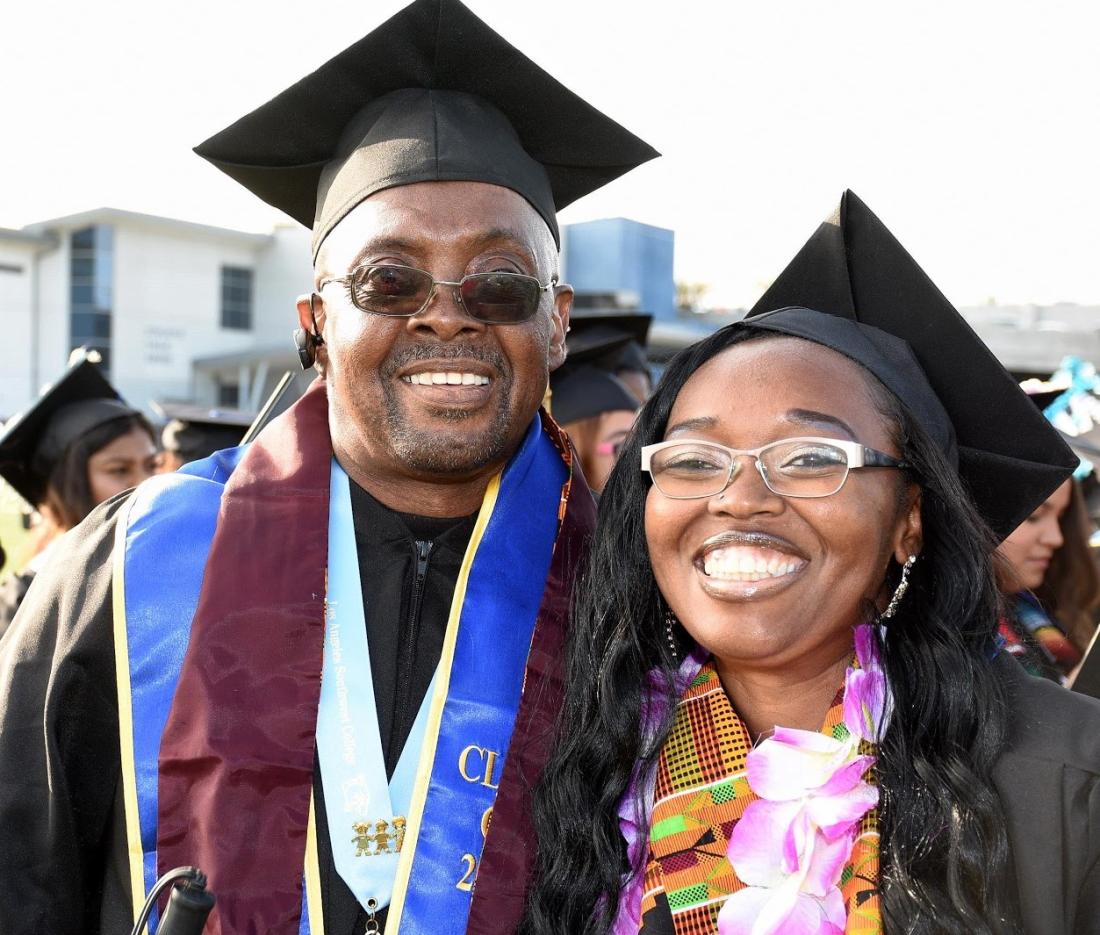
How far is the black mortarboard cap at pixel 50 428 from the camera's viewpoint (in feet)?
16.6

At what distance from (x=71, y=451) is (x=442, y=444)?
331 cm

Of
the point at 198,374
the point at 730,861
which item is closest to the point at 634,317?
the point at 730,861

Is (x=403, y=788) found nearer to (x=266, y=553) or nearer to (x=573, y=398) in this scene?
(x=266, y=553)

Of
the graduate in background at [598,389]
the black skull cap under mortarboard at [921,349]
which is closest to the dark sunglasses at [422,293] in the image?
the black skull cap under mortarboard at [921,349]

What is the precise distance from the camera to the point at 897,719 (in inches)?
74.7

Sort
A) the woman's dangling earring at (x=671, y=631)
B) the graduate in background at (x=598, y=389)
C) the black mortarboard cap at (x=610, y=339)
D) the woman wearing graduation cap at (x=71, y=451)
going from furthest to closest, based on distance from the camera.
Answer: the black mortarboard cap at (x=610, y=339) < the graduate in background at (x=598, y=389) < the woman wearing graduation cap at (x=71, y=451) < the woman's dangling earring at (x=671, y=631)

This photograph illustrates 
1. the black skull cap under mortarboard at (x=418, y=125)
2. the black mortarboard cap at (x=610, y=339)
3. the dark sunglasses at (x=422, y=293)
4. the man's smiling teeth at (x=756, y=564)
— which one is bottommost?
the man's smiling teeth at (x=756, y=564)

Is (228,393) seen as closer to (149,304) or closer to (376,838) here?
(149,304)

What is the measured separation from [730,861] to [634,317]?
4238 mm

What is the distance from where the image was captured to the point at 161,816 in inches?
80.0

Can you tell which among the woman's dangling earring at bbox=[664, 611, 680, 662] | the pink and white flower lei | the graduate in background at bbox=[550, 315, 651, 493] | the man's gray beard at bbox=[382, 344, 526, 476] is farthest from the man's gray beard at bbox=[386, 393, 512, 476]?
the graduate in background at bbox=[550, 315, 651, 493]

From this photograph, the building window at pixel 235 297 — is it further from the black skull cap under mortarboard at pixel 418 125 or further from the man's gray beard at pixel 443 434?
the man's gray beard at pixel 443 434

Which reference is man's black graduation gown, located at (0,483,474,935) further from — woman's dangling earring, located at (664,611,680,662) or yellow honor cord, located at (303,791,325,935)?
woman's dangling earring, located at (664,611,680,662)

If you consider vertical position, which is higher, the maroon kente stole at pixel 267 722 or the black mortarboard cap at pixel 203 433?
the black mortarboard cap at pixel 203 433
